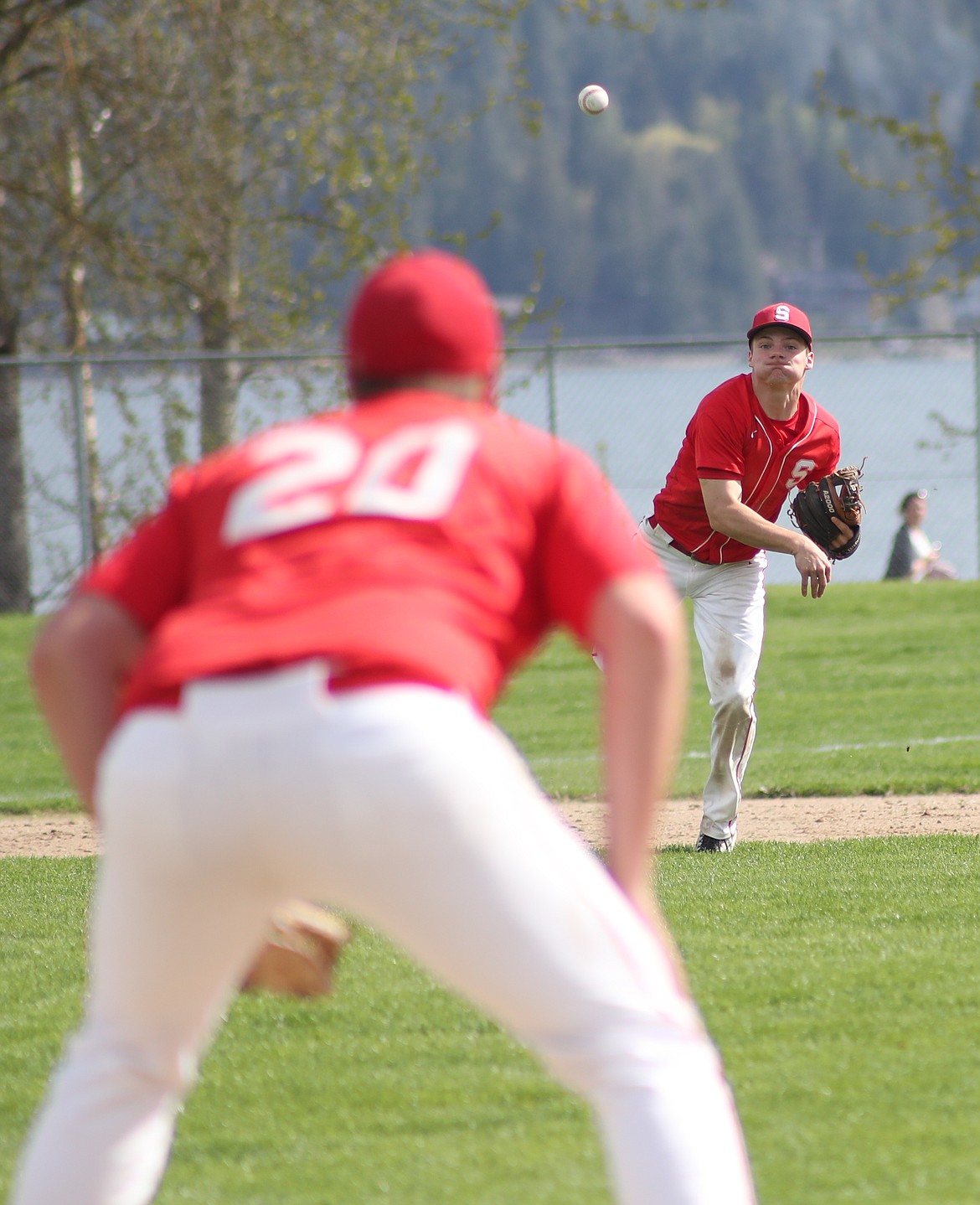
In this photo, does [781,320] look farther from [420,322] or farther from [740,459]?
[420,322]

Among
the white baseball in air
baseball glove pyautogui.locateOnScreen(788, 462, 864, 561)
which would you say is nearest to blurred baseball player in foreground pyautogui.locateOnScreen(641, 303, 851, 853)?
baseball glove pyautogui.locateOnScreen(788, 462, 864, 561)

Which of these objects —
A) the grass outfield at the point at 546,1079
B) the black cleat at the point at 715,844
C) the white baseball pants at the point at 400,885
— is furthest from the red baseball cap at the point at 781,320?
the white baseball pants at the point at 400,885

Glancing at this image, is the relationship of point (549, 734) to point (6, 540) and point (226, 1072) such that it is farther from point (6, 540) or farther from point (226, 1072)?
point (6, 540)

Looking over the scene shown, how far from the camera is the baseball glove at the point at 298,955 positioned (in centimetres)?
278

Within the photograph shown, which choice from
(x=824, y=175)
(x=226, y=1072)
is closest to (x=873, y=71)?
(x=824, y=175)

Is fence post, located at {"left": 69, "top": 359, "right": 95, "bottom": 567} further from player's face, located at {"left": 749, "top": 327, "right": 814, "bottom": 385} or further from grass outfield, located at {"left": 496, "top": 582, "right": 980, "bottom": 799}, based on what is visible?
player's face, located at {"left": 749, "top": 327, "right": 814, "bottom": 385}

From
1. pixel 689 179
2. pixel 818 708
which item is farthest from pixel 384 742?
pixel 689 179

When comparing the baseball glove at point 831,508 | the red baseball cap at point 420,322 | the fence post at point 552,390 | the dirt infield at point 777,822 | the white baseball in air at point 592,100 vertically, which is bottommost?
the dirt infield at point 777,822

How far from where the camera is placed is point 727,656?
23.5 ft

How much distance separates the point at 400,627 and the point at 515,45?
57.5ft

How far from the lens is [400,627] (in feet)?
7.61

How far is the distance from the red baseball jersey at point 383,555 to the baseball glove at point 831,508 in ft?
17.0

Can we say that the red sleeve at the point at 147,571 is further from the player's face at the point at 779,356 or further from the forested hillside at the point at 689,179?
the forested hillside at the point at 689,179

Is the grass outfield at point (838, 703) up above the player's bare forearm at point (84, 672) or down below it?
below
